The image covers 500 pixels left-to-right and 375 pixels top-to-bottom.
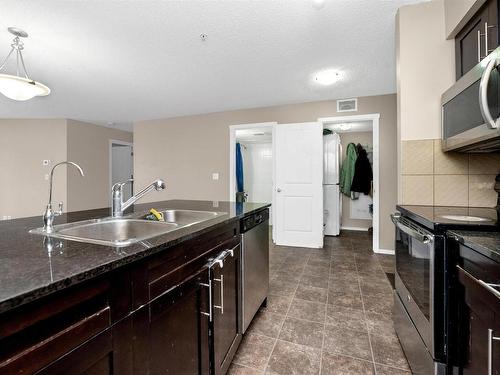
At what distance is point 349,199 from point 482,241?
14.3 feet

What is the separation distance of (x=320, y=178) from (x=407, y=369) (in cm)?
261

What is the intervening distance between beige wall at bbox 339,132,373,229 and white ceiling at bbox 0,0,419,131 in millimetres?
1664

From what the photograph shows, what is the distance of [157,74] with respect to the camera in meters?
2.90

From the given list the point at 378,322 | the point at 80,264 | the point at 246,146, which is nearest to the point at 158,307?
the point at 80,264

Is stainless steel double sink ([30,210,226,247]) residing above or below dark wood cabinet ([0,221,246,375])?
above

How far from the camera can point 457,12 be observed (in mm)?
1539

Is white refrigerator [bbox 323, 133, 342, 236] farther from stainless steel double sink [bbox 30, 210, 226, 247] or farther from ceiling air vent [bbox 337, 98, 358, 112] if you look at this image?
stainless steel double sink [bbox 30, 210, 226, 247]

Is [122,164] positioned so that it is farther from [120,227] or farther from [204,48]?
[120,227]

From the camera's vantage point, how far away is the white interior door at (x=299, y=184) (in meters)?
3.71

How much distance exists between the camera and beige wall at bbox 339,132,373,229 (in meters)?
4.97

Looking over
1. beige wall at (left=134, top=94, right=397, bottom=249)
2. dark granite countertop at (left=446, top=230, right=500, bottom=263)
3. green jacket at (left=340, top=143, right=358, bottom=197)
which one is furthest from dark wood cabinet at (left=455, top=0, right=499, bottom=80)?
green jacket at (left=340, top=143, right=358, bottom=197)

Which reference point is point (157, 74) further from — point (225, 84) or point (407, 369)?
point (407, 369)

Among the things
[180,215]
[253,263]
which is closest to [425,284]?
[253,263]

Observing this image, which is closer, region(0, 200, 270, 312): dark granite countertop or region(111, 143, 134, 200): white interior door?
region(0, 200, 270, 312): dark granite countertop
